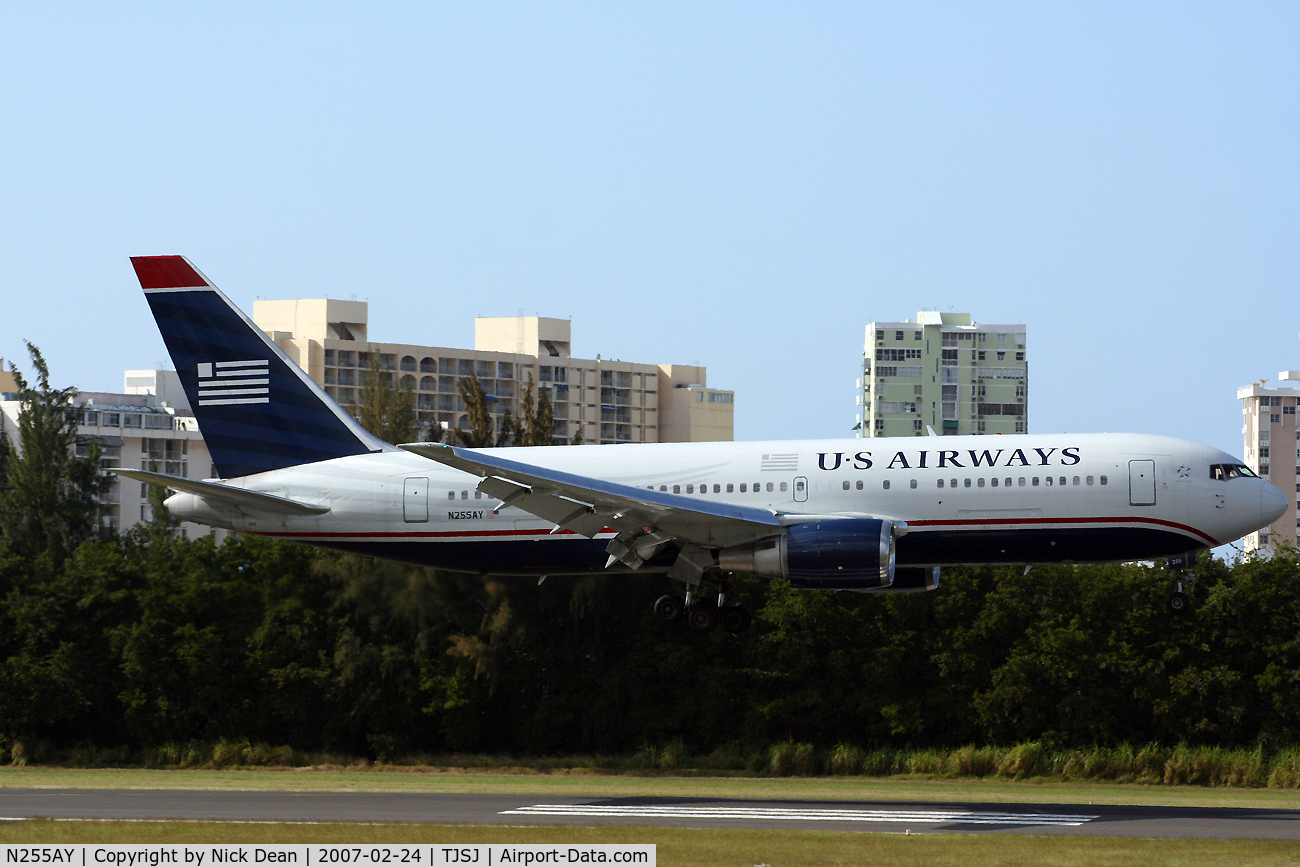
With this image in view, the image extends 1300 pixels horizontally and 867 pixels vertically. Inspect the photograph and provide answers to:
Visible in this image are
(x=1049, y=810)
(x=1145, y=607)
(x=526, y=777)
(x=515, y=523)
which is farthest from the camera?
(x=1145, y=607)

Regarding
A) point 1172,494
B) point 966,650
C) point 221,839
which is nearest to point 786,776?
point 966,650

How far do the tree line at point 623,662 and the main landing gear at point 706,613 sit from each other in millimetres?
18600

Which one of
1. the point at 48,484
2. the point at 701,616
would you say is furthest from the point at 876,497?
the point at 48,484

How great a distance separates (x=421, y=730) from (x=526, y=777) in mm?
8292

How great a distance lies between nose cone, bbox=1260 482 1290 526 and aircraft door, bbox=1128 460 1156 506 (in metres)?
2.78

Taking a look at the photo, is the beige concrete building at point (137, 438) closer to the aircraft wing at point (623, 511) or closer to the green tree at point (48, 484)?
the green tree at point (48, 484)

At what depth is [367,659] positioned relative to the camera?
2511 inches

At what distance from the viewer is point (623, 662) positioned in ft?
216

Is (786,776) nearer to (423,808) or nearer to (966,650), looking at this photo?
(966,650)

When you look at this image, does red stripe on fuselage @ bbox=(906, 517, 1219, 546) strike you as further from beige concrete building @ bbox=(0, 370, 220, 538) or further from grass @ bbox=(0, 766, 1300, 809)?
beige concrete building @ bbox=(0, 370, 220, 538)

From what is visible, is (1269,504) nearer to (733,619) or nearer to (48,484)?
(733,619)

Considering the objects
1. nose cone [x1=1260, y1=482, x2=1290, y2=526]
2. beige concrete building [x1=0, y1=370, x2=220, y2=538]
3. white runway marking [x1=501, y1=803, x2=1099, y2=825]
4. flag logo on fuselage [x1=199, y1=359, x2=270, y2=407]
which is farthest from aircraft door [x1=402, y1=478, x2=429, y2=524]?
beige concrete building [x1=0, y1=370, x2=220, y2=538]

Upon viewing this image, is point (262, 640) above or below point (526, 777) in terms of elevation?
above

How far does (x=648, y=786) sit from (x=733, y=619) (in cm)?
1283
